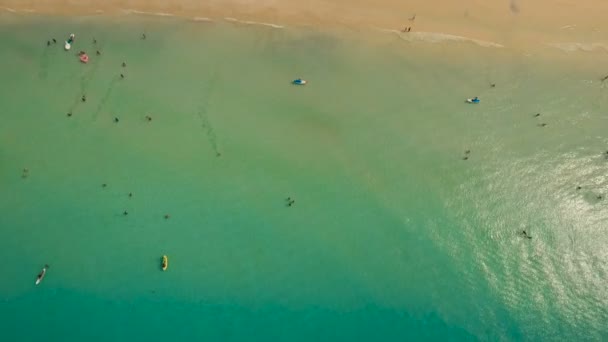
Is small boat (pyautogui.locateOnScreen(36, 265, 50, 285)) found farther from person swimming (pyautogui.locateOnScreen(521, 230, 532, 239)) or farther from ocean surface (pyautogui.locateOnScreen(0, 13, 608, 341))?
person swimming (pyautogui.locateOnScreen(521, 230, 532, 239))

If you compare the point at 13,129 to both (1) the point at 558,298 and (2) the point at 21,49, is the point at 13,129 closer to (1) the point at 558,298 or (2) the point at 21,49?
(2) the point at 21,49

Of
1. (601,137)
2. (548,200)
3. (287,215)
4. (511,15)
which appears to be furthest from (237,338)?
(511,15)

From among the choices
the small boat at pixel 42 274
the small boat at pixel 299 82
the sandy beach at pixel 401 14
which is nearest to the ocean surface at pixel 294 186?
the small boat at pixel 42 274

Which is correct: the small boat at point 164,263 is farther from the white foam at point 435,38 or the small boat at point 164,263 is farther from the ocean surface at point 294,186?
the white foam at point 435,38

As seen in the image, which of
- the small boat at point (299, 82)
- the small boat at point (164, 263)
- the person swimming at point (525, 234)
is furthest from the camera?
the small boat at point (299, 82)

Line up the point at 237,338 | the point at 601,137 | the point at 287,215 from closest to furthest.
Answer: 1. the point at 237,338
2. the point at 287,215
3. the point at 601,137

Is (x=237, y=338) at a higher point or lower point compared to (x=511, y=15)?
lower
